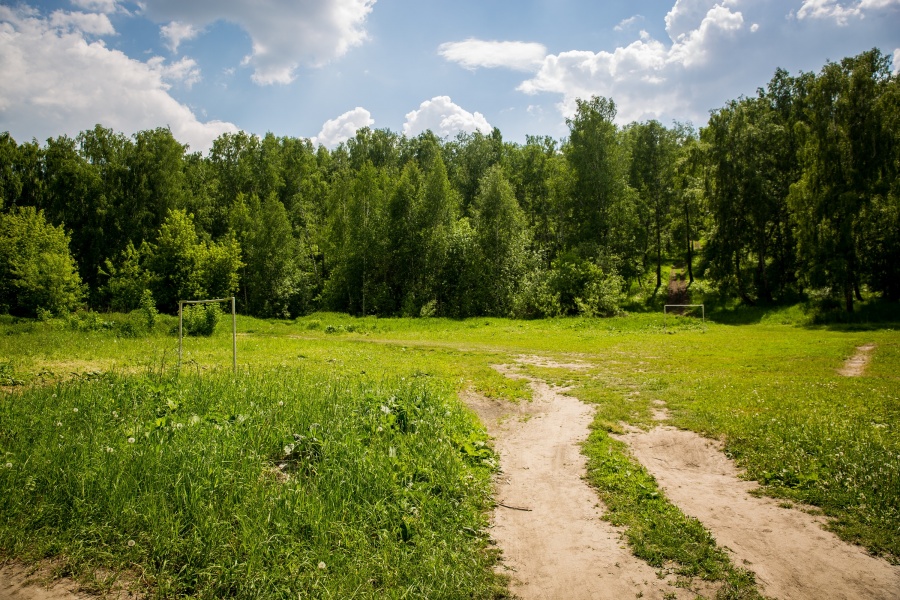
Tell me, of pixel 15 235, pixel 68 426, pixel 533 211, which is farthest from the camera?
pixel 533 211

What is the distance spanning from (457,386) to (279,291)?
38764 mm

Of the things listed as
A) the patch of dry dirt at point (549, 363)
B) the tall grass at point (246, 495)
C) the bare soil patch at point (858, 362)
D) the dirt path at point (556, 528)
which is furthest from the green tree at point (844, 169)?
the tall grass at point (246, 495)

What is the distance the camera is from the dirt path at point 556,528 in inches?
212

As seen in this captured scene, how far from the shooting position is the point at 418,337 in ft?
101

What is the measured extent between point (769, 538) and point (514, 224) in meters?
38.3

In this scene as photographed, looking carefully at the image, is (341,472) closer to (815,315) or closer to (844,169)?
(815,315)

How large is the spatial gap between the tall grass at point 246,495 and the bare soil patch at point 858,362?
15192 mm

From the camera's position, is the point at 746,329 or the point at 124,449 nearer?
the point at 124,449

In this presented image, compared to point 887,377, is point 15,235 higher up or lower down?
higher up

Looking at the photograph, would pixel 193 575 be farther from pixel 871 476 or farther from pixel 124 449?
pixel 871 476

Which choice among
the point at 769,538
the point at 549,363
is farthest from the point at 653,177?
the point at 769,538

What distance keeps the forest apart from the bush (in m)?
11.3

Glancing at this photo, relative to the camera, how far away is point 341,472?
281 inches

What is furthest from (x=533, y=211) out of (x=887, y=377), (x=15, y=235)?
(x=15, y=235)
